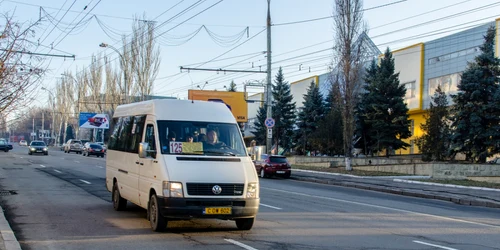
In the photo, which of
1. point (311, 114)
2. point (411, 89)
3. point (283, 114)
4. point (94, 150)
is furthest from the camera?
point (283, 114)

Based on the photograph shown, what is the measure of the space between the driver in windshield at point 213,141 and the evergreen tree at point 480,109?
26345 millimetres

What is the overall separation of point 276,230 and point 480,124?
26.3m

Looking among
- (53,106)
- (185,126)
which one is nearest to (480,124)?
(185,126)

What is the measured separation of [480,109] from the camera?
110ft

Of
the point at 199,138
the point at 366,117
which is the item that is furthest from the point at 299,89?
the point at 199,138

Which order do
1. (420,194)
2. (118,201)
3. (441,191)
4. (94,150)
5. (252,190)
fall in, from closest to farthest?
1. (252,190)
2. (118,201)
3. (420,194)
4. (441,191)
5. (94,150)

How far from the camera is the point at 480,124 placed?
33125 mm

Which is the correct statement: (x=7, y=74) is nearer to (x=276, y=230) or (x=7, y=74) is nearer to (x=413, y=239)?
(x=276, y=230)

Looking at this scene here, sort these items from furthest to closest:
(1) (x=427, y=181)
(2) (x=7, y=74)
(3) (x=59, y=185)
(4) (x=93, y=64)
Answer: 1. (4) (x=93, y=64)
2. (1) (x=427, y=181)
3. (3) (x=59, y=185)
4. (2) (x=7, y=74)

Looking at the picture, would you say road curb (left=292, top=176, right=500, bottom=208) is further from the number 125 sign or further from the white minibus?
the number 125 sign

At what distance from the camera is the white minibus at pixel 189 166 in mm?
9484

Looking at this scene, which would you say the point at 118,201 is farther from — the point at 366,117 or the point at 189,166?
the point at 366,117

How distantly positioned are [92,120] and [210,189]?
65.2 meters

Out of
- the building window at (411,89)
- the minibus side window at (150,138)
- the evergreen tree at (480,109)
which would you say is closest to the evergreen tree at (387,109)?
the building window at (411,89)
